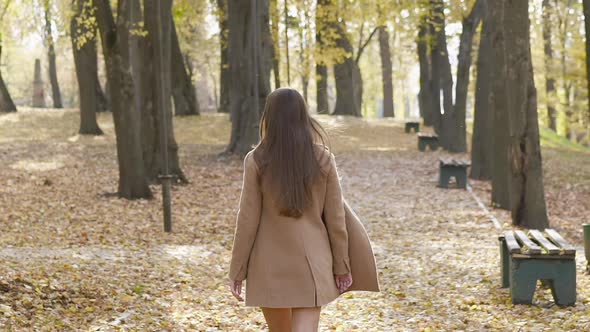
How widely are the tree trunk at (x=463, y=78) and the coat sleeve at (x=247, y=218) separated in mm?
21502

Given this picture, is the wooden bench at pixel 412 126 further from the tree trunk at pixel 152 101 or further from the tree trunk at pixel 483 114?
the tree trunk at pixel 152 101

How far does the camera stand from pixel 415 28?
31.4 meters

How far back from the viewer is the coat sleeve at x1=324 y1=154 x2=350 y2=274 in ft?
15.3

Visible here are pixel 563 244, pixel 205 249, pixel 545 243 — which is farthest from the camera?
pixel 205 249

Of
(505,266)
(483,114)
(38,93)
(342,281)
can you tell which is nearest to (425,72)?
(483,114)

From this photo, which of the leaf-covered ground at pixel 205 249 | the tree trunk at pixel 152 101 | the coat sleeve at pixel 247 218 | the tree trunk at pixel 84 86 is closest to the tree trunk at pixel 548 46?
the leaf-covered ground at pixel 205 249

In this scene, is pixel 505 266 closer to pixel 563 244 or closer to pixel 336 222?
pixel 563 244

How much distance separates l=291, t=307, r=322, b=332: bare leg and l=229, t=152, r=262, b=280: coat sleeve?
347 millimetres

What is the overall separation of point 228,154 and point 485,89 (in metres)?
7.38

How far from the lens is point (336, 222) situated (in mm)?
4695

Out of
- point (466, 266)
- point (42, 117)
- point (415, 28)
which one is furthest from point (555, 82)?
point (466, 266)

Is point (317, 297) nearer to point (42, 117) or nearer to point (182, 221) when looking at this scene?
point (182, 221)

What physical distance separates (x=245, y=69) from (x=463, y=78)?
710cm

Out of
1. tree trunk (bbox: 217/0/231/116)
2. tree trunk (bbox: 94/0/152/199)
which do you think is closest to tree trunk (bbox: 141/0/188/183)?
tree trunk (bbox: 94/0/152/199)
